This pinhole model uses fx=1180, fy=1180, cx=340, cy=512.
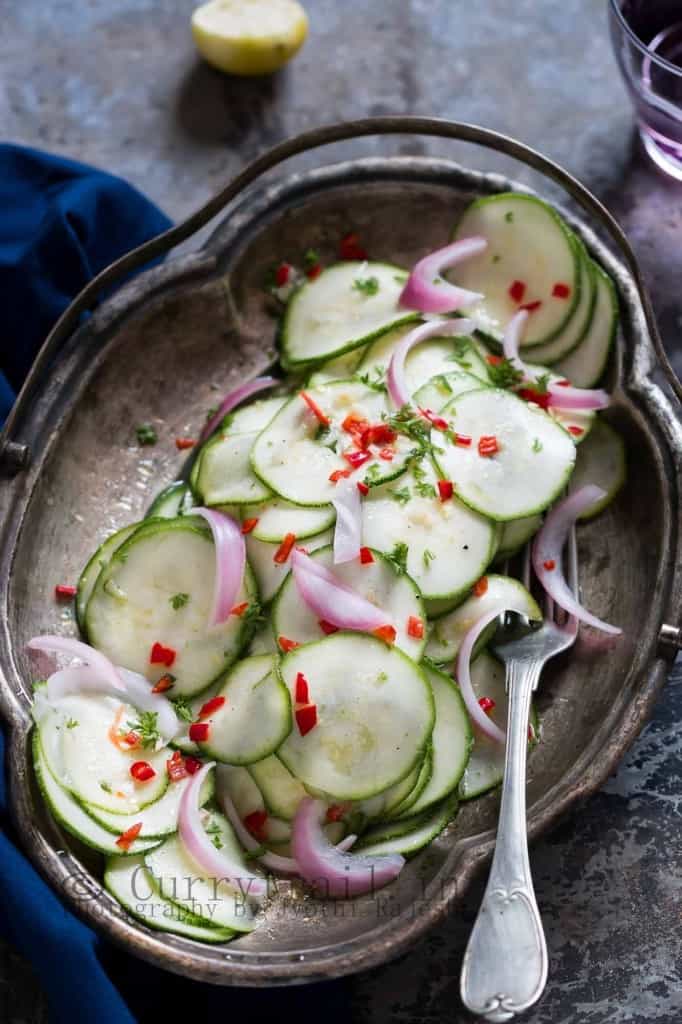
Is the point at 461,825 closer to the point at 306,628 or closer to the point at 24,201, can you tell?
the point at 306,628

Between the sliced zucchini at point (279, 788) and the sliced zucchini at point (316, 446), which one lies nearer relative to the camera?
the sliced zucchini at point (279, 788)

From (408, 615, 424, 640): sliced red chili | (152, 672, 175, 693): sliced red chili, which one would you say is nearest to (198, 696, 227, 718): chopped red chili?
(152, 672, 175, 693): sliced red chili

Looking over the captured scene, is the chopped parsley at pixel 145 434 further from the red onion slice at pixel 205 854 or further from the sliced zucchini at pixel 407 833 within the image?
the sliced zucchini at pixel 407 833

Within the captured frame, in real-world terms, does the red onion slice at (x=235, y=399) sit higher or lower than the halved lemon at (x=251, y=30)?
lower

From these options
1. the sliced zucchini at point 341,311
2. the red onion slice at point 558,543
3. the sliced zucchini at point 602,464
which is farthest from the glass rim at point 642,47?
the red onion slice at point 558,543

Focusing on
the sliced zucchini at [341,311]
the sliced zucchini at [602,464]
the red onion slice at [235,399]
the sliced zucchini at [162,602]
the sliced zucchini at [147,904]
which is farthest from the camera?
the red onion slice at [235,399]

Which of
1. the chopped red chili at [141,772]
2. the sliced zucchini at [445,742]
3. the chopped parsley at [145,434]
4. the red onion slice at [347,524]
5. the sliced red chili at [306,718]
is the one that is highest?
the red onion slice at [347,524]
